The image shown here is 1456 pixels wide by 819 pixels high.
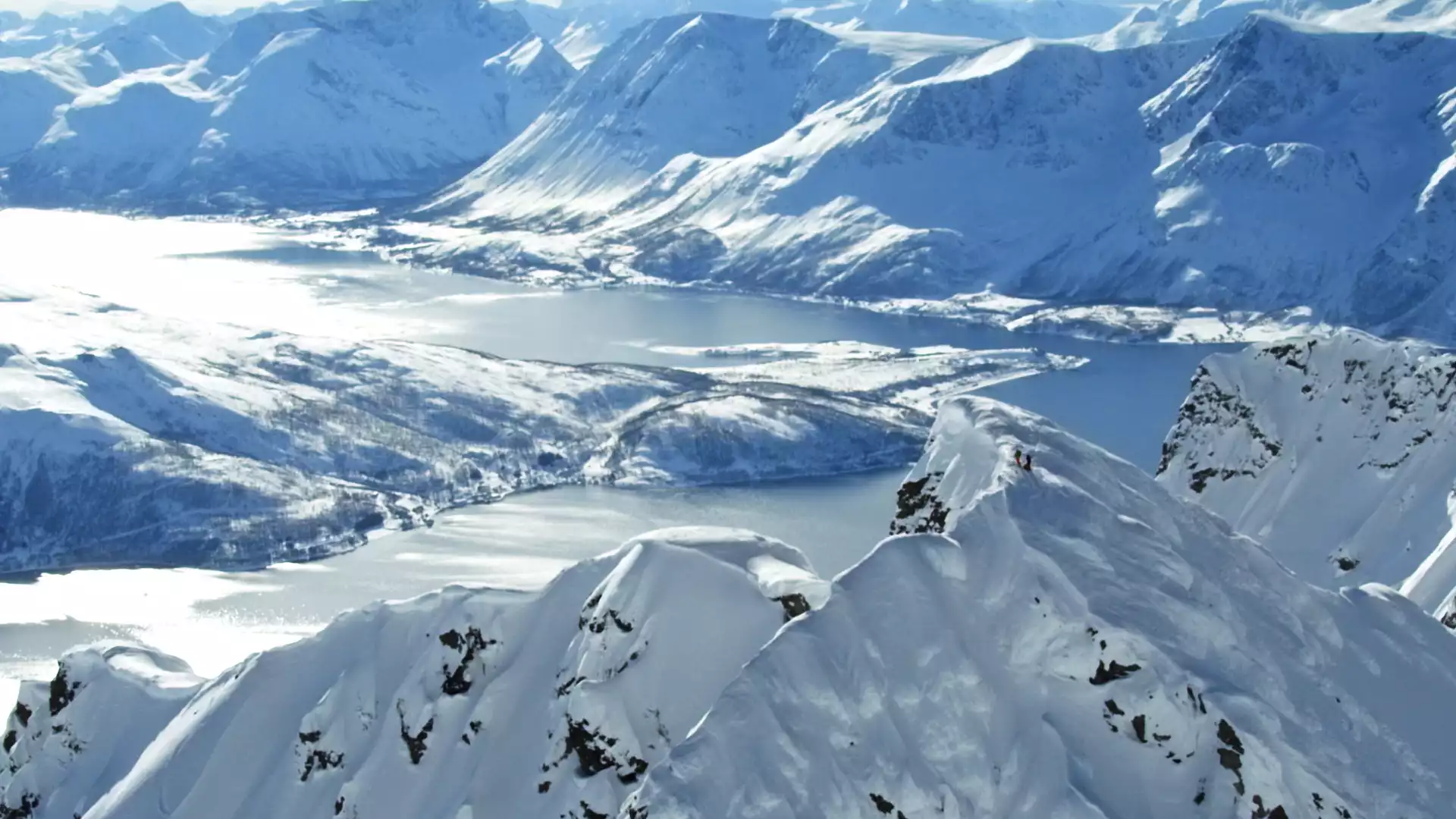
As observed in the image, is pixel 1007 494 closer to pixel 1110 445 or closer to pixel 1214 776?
pixel 1214 776

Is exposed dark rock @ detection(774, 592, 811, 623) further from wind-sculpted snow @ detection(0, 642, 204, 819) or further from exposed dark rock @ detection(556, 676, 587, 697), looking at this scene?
wind-sculpted snow @ detection(0, 642, 204, 819)

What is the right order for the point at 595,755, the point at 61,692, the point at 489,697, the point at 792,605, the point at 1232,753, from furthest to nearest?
the point at 61,692, the point at 489,697, the point at 792,605, the point at 595,755, the point at 1232,753

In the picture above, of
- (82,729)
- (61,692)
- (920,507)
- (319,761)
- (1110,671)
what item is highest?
(920,507)

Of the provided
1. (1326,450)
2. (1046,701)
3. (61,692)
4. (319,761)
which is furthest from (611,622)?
(1326,450)

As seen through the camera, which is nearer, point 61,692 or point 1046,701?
point 1046,701

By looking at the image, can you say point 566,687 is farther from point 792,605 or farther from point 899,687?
point 899,687

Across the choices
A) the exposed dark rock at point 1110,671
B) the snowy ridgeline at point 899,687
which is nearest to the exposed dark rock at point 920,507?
the snowy ridgeline at point 899,687
